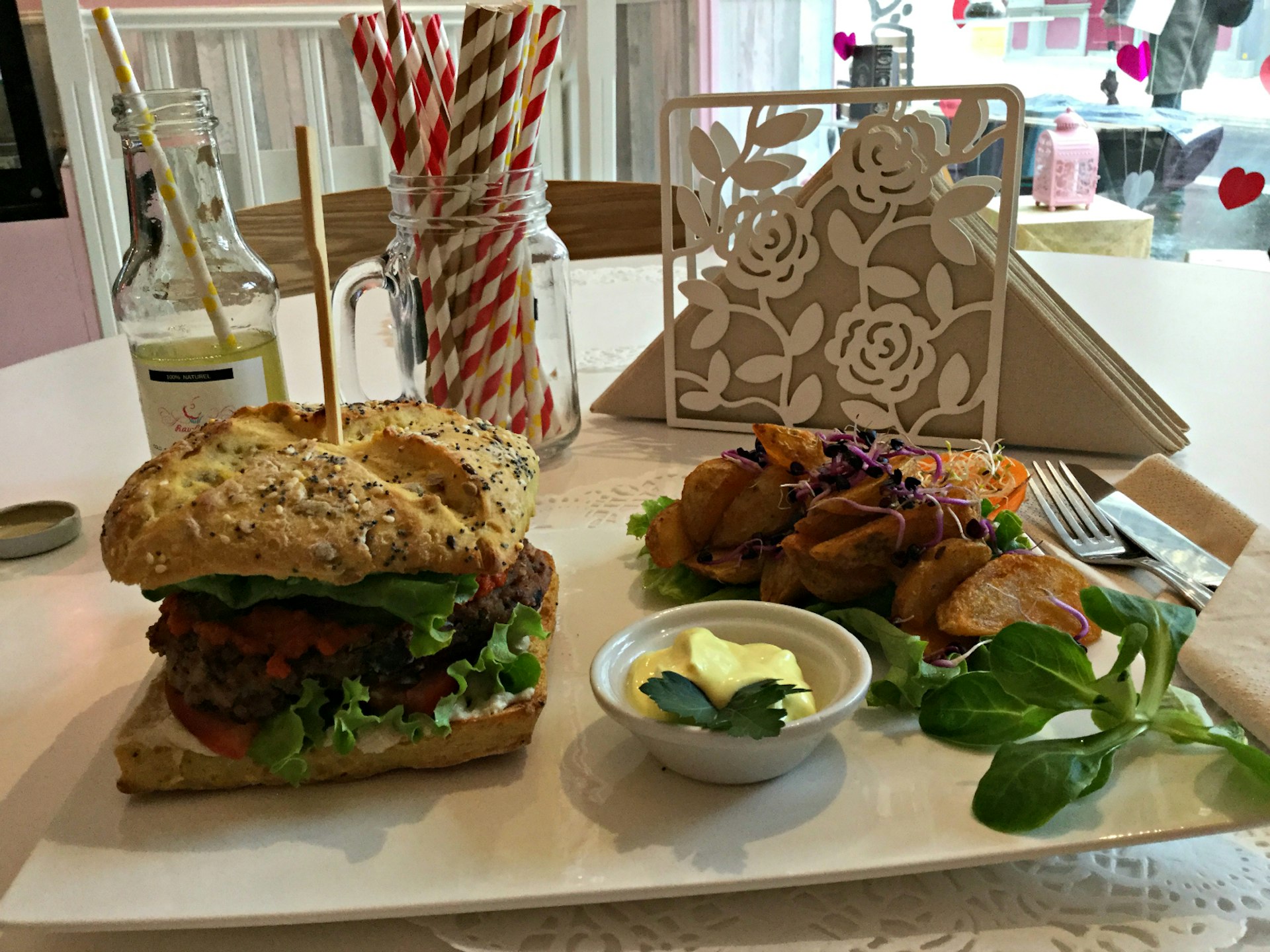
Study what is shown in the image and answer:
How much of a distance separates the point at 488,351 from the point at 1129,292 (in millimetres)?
1564

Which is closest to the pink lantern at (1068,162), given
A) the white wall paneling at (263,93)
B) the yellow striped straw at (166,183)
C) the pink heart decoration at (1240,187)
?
the pink heart decoration at (1240,187)

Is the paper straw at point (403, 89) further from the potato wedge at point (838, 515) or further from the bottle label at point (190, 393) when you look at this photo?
the potato wedge at point (838, 515)

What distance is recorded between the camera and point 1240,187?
4051mm

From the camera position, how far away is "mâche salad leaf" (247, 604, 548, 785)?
872mm

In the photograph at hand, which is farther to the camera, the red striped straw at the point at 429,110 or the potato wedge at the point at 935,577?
the red striped straw at the point at 429,110

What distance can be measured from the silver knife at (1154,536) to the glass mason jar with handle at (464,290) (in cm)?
79

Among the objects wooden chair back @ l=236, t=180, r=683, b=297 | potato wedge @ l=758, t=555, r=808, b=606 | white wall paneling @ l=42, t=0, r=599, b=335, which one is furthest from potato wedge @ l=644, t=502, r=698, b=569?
white wall paneling @ l=42, t=0, r=599, b=335

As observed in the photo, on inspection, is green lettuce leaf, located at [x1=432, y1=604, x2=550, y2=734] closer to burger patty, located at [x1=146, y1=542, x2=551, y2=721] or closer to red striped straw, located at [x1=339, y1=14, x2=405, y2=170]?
burger patty, located at [x1=146, y1=542, x2=551, y2=721]

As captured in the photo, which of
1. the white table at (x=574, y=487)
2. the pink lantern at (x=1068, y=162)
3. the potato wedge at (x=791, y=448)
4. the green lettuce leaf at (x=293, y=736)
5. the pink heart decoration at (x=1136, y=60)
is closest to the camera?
the white table at (x=574, y=487)

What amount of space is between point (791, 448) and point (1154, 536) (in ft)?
1.46

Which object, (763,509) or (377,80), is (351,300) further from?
(763,509)

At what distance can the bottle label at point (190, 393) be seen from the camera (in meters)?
1.29

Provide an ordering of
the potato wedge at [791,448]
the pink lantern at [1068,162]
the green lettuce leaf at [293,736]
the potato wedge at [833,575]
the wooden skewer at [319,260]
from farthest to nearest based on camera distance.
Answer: the pink lantern at [1068,162], the potato wedge at [791,448], the potato wedge at [833,575], the wooden skewer at [319,260], the green lettuce leaf at [293,736]

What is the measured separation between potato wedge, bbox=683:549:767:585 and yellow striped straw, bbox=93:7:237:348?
0.68 m
